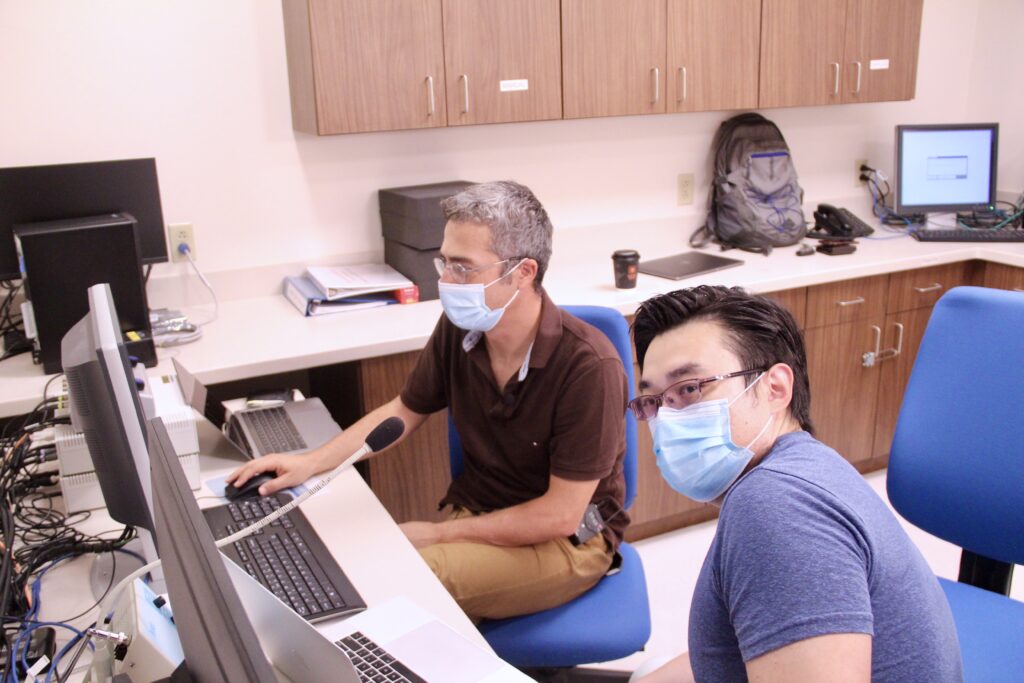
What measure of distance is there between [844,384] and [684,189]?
0.92 meters

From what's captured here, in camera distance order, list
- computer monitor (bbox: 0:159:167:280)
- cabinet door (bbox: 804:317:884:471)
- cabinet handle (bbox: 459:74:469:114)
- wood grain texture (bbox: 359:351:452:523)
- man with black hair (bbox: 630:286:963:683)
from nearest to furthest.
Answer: man with black hair (bbox: 630:286:963:683) → computer monitor (bbox: 0:159:167:280) → wood grain texture (bbox: 359:351:452:523) → cabinet handle (bbox: 459:74:469:114) → cabinet door (bbox: 804:317:884:471)

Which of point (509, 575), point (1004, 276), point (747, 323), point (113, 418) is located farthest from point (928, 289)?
point (113, 418)

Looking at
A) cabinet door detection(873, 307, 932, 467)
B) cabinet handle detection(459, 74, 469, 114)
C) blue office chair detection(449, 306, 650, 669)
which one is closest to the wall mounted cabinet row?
cabinet handle detection(459, 74, 469, 114)

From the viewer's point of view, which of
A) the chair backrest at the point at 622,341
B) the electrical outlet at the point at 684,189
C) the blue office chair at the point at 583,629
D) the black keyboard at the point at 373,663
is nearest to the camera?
the black keyboard at the point at 373,663

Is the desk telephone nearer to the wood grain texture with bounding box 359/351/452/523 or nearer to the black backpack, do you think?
the black backpack

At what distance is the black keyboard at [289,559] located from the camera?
4.18ft

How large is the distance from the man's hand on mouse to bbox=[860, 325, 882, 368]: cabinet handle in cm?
208

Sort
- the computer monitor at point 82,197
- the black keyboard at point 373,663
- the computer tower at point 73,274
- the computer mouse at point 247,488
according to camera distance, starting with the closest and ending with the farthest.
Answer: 1. the black keyboard at point 373,663
2. the computer mouse at point 247,488
3. the computer tower at point 73,274
4. the computer monitor at point 82,197

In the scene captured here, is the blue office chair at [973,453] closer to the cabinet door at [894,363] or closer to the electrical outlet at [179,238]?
the cabinet door at [894,363]

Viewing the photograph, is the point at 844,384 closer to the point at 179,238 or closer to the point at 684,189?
the point at 684,189

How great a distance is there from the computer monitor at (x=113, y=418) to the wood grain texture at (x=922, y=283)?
2.59 metres

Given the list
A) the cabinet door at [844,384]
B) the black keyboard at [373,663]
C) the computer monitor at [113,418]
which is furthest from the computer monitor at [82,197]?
the cabinet door at [844,384]

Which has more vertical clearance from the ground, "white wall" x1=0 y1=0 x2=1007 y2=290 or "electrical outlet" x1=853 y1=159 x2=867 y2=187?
"white wall" x1=0 y1=0 x2=1007 y2=290

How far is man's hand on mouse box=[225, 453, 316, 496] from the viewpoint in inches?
65.5
